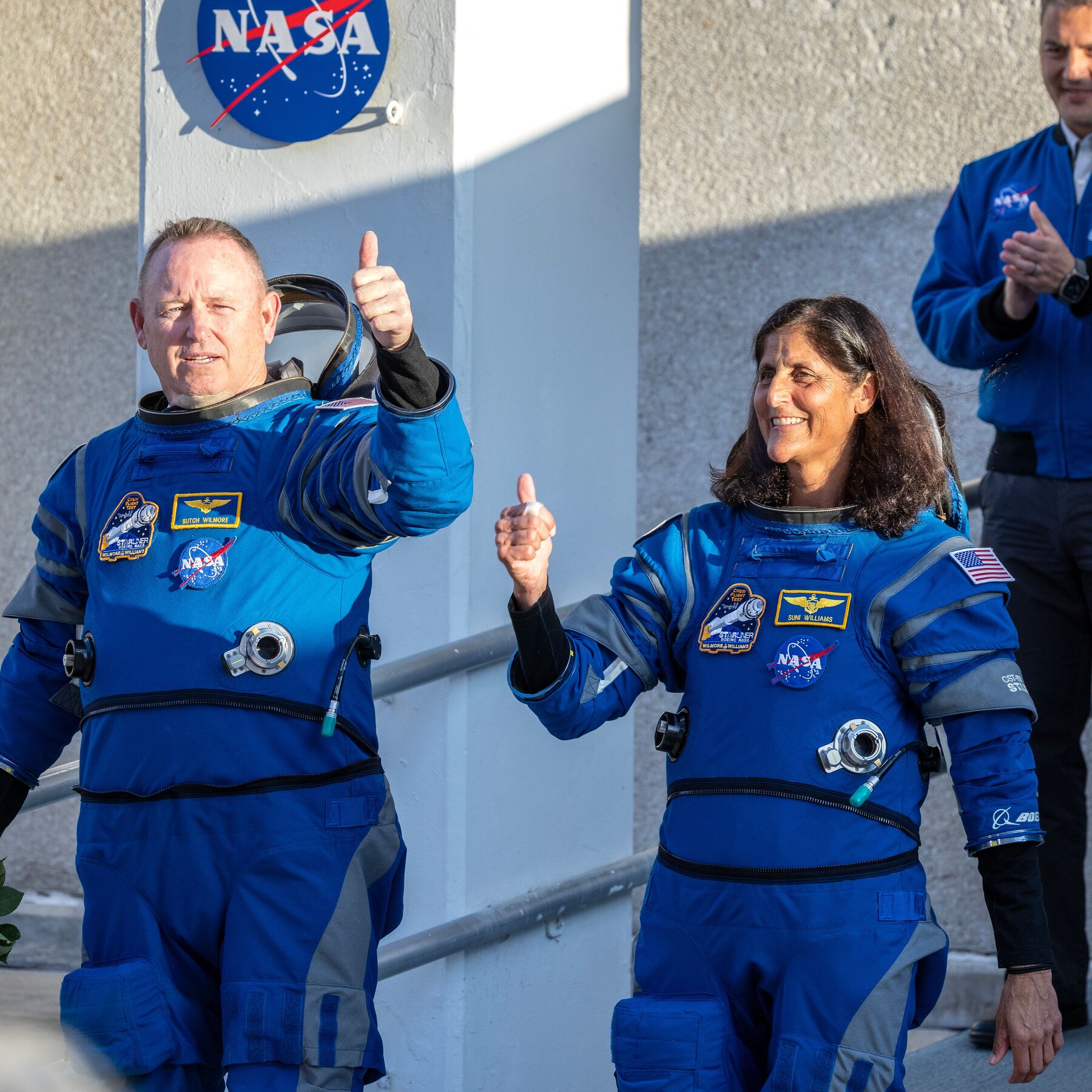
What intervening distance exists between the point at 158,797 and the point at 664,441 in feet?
8.42

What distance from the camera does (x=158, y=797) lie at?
7.20 feet

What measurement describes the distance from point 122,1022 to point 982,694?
1.27m

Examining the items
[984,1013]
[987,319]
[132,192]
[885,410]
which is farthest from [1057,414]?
[132,192]

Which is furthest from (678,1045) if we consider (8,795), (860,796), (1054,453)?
(1054,453)

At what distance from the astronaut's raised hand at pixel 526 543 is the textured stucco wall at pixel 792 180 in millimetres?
2269

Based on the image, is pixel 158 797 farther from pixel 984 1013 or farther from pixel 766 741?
pixel 984 1013

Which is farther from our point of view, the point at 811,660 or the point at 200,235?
the point at 200,235

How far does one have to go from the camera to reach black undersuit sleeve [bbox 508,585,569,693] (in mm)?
2092

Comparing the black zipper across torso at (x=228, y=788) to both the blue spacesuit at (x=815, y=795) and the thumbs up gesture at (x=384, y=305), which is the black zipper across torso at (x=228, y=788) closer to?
the blue spacesuit at (x=815, y=795)

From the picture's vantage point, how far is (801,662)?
210cm

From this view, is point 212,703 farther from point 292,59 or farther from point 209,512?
point 292,59

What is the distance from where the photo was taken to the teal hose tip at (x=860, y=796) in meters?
2.04

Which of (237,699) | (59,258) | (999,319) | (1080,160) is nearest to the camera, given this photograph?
(237,699)

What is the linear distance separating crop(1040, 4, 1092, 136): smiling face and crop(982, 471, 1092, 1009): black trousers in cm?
75
